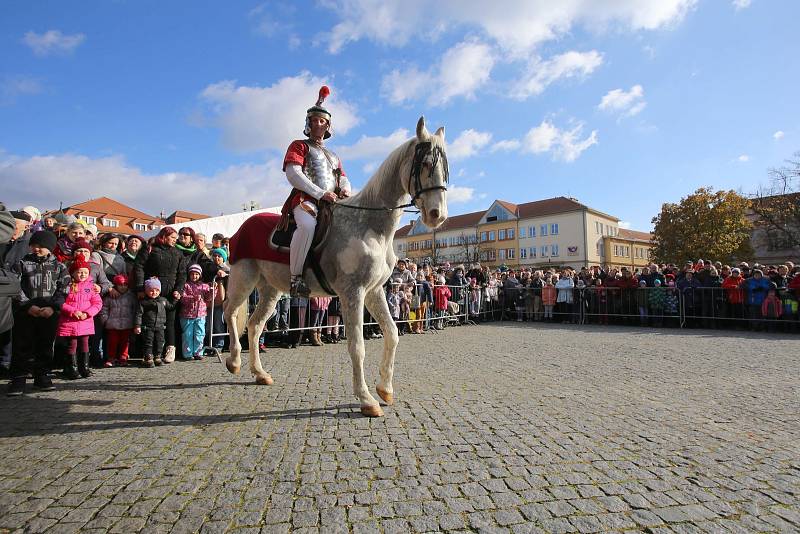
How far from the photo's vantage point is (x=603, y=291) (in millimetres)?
→ 16297

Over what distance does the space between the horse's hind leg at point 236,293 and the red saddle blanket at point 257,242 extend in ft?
0.42

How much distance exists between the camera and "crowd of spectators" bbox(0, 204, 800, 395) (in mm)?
5410

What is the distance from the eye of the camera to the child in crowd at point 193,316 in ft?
26.1

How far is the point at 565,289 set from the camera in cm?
1708

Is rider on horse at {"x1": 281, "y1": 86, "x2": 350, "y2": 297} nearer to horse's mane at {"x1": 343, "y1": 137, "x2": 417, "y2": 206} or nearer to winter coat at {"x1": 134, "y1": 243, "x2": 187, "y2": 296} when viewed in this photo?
horse's mane at {"x1": 343, "y1": 137, "x2": 417, "y2": 206}

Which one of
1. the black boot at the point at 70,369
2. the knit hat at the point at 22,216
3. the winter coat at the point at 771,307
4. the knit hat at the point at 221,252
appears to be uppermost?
the knit hat at the point at 22,216

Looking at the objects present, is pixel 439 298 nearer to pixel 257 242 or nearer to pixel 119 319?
pixel 119 319

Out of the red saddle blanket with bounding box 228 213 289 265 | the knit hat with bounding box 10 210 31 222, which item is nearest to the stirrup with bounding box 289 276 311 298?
the red saddle blanket with bounding box 228 213 289 265

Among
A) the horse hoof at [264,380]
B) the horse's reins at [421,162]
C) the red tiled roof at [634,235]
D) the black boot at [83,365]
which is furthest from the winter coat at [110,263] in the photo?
the red tiled roof at [634,235]

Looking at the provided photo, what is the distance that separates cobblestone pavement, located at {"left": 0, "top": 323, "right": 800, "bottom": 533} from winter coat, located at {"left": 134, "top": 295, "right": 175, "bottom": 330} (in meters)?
1.69

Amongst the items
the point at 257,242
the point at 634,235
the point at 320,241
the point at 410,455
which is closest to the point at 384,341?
the point at 320,241

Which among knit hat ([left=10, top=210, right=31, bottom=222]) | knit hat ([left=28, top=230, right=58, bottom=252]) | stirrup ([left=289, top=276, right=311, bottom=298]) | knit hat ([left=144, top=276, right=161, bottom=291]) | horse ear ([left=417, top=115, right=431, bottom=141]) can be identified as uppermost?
horse ear ([left=417, top=115, right=431, bottom=141])

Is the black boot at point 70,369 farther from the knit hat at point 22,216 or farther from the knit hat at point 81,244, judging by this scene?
the knit hat at point 22,216

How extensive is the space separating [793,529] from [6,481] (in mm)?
4574
